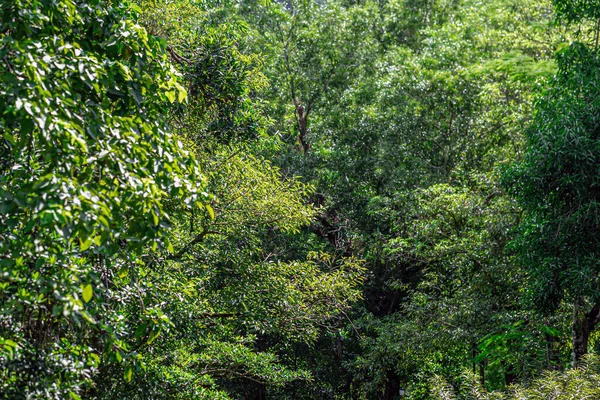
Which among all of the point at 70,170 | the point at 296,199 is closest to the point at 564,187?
the point at 296,199

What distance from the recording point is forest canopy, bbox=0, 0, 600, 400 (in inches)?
137

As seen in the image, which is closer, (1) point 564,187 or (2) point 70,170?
(2) point 70,170

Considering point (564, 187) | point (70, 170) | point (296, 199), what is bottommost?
point (70, 170)

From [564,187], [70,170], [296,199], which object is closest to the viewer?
[70,170]

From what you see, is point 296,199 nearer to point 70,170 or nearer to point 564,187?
point 564,187

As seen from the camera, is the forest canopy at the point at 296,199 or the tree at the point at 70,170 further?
the forest canopy at the point at 296,199

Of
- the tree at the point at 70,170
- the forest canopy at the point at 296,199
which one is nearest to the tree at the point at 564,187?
the forest canopy at the point at 296,199

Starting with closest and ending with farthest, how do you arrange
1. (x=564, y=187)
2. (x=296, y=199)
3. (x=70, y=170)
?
(x=70, y=170), (x=564, y=187), (x=296, y=199)

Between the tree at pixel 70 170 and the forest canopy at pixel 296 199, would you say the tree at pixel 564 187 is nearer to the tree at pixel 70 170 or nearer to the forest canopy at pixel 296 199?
the forest canopy at pixel 296 199

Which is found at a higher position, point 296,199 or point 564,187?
point 296,199

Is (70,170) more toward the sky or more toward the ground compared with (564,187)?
more toward the ground

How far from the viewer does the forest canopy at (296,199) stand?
137 inches

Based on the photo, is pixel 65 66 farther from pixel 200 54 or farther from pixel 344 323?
pixel 344 323

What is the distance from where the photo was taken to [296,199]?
9438 mm
